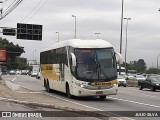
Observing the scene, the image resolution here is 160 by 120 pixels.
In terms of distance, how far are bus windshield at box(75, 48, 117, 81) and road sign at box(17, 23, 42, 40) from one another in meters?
34.2

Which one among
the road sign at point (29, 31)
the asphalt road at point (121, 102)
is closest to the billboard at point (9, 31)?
the road sign at point (29, 31)

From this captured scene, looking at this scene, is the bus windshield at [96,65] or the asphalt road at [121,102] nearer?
the asphalt road at [121,102]

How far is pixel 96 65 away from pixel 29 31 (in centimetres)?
3556

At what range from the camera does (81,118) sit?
51.8ft

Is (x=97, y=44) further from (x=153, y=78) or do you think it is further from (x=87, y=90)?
(x=153, y=78)

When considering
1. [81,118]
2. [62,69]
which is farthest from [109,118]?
[62,69]

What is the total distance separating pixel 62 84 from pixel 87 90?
4084 millimetres

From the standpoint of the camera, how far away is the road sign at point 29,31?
5881 cm

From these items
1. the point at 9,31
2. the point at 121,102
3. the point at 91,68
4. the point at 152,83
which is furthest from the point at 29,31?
the point at 121,102

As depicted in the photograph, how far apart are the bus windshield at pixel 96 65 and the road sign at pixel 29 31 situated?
34175mm

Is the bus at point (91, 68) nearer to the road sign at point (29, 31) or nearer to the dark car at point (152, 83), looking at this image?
the dark car at point (152, 83)

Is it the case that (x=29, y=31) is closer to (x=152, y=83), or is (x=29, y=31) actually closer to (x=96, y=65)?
(x=152, y=83)

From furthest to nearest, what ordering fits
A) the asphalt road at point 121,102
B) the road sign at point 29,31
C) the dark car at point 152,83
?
the road sign at point 29,31, the dark car at point 152,83, the asphalt road at point 121,102

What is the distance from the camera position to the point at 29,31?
195ft
